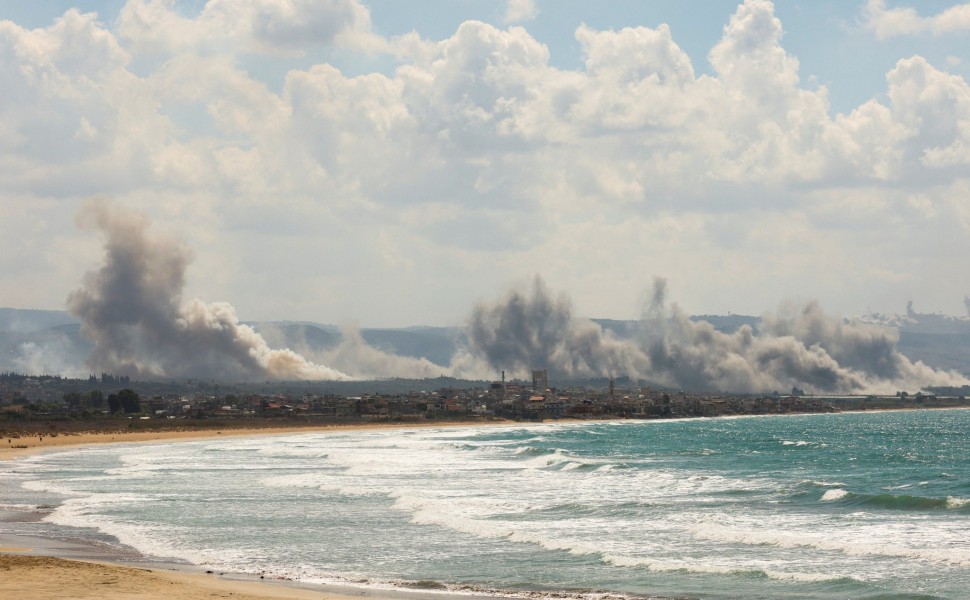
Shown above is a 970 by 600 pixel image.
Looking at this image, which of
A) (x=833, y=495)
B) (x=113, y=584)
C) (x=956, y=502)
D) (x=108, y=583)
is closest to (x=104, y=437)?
(x=833, y=495)

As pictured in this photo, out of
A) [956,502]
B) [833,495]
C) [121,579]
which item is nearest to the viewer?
[121,579]

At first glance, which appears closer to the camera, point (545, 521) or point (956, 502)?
point (545, 521)

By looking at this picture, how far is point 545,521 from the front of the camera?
1975 inches

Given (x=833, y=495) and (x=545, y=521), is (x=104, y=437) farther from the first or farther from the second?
(x=833, y=495)

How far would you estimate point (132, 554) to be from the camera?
40094mm

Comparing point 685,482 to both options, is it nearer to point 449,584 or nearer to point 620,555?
point 620,555

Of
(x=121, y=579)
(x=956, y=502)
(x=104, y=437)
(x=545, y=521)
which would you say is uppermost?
(x=104, y=437)

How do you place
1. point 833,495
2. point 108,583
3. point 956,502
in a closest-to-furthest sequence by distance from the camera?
point 108,583 < point 956,502 < point 833,495

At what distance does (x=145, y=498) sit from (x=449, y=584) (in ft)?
105

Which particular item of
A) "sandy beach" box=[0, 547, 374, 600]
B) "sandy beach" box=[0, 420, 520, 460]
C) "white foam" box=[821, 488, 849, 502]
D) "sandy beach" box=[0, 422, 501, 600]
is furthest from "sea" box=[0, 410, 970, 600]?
"sandy beach" box=[0, 420, 520, 460]

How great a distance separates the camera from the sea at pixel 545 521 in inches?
1389

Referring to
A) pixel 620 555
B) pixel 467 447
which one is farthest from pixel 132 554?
pixel 467 447

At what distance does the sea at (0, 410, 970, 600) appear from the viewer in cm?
3528

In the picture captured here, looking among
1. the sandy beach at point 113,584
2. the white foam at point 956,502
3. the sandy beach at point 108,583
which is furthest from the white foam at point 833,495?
the sandy beach at point 113,584
